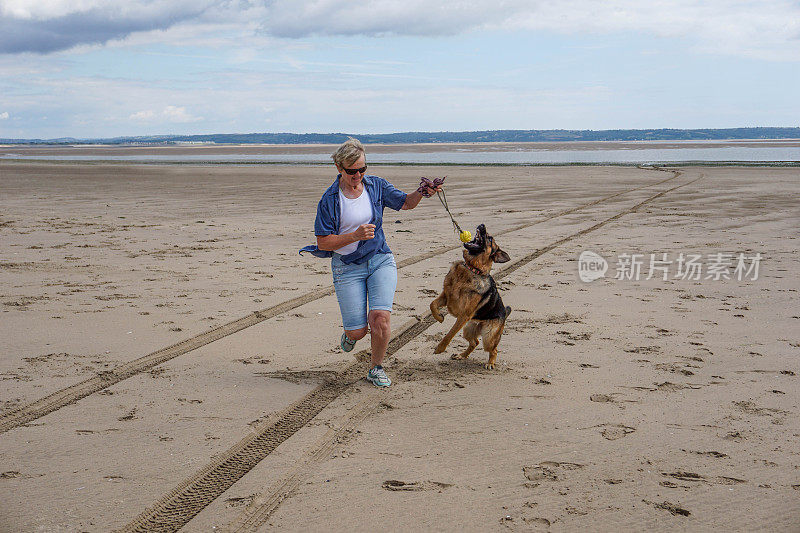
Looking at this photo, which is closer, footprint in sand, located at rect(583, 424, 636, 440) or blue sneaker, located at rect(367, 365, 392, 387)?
footprint in sand, located at rect(583, 424, 636, 440)

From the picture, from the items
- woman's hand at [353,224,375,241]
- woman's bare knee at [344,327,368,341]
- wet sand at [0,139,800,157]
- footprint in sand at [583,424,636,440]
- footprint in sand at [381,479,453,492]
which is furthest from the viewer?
wet sand at [0,139,800,157]

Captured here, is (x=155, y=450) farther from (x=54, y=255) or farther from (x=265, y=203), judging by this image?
(x=265, y=203)

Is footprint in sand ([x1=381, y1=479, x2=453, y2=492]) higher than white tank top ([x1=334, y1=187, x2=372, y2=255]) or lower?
lower

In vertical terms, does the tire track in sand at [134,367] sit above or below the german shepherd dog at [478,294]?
below

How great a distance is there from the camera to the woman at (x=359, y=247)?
417cm

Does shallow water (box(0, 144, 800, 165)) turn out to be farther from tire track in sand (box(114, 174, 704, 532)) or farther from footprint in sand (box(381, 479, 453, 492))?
footprint in sand (box(381, 479, 453, 492))

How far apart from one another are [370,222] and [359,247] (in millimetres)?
198

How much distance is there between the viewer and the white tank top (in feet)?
14.0

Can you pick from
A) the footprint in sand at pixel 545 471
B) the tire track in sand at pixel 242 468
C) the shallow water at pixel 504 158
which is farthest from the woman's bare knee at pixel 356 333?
the shallow water at pixel 504 158

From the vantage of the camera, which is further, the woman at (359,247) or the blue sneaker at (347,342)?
the blue sneaker at (347,342)

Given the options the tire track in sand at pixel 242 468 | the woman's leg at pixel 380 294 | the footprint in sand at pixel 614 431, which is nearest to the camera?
the tire track in sand at pixel 242 468

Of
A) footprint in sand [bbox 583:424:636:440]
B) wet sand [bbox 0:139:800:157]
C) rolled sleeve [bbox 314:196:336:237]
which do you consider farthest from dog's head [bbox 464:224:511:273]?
wet sand [bbox 0:139:800:157]

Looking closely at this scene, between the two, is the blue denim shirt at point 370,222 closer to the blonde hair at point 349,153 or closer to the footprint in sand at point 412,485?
the blonde hair at point 349,153

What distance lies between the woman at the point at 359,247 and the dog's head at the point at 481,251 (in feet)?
1.79
